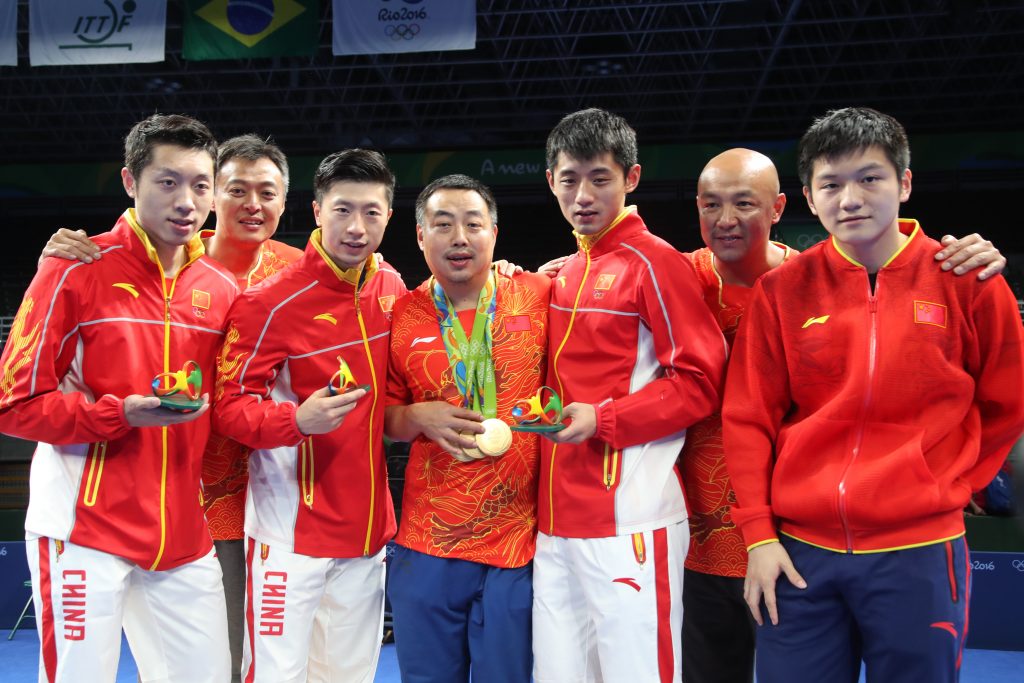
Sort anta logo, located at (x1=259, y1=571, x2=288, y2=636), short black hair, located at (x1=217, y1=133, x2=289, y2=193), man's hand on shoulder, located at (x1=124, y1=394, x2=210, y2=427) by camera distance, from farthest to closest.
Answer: short black hair, located at (x1=217, y1=133, x2=289, y2=193) → anta logo, located at (x1=259, y1=571, x2=288, y2=636) → man's hand on shoulder, located at (x1=124, y1=394, x2=210, y2=427)

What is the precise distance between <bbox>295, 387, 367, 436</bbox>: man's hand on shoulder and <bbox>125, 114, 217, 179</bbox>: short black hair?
999 millimetres

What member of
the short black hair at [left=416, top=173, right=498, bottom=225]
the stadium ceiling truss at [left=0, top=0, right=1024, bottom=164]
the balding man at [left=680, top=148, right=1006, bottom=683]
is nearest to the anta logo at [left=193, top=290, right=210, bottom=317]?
the short black hair at [left=416, top=173, right=498, bottom=225]

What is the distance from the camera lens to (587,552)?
2910 millimetres

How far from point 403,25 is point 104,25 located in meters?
3.41

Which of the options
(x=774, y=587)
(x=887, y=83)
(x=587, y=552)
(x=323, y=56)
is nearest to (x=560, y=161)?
(x=587, y=552)

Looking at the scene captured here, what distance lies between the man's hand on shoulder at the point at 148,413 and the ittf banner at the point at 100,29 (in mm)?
7997

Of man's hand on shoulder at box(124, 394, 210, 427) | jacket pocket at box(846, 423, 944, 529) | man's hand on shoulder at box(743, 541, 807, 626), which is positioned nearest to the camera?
jacket pocket at box(846, 423, 944, 529)

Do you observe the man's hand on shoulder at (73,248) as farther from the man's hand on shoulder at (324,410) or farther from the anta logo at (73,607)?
the anta logo at (73,607)

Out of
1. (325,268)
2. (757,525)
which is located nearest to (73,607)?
(325,268)

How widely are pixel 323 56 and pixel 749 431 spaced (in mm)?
16119

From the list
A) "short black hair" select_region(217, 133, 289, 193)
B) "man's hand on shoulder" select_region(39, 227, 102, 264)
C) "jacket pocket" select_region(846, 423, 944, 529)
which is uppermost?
"short black hair" select_region(217, 133, 289, 193)

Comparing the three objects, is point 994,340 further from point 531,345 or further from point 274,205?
point 274,205

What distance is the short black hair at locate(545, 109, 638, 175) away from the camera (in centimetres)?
309

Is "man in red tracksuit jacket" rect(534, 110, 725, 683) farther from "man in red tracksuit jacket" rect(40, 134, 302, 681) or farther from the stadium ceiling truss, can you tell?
the stadium ceiling truss
